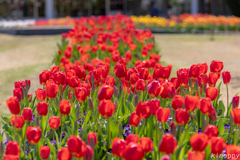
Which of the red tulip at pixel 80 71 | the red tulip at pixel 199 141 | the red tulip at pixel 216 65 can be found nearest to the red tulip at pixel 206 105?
the red tulip at pixel 199 141

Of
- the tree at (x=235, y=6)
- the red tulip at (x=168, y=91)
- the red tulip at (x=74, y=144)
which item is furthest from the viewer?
the tree at (x=235, y=6)

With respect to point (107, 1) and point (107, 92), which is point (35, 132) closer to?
point (107, 92)

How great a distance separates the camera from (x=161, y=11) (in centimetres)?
2691

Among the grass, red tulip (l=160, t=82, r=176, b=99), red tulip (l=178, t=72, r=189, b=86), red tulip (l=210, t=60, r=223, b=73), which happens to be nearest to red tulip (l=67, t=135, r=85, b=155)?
red tulip (l=160, t=82, r=176, b=99)

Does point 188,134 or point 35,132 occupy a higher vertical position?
point 35,132

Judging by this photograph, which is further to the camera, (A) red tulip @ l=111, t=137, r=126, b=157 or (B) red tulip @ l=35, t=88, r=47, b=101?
(B) red tulip @ l=35, t=88, r=47, b=101

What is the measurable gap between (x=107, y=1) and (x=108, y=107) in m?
27.8

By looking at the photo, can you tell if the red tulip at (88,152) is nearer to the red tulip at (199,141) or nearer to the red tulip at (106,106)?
the red tulip at (106,106)

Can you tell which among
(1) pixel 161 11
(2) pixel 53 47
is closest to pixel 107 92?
(2) pixel 53 47

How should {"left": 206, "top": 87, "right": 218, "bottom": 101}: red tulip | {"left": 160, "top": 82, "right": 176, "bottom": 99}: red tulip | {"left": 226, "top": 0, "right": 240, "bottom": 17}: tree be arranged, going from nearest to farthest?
{"left": 206, "top": 87, "right": 218, "bottom": 101}: red tulip
{"left": 160, "top": 82, "right": 176, "bottom": 99}: red tulip
{"left": 226, "top": 0, "right": 240, "bottom": 17}: tree

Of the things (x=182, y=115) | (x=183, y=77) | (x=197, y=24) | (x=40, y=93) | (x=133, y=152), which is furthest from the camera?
(x=197, y=24)

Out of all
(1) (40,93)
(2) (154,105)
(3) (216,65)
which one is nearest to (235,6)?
(3) (216,65)

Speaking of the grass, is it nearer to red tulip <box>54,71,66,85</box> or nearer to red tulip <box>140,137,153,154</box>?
red tulip <box>54,71,66,85</box>

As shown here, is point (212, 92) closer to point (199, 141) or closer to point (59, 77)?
point (199, 141)
